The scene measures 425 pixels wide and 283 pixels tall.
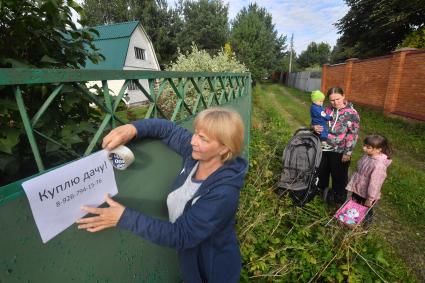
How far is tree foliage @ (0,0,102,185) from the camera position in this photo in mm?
1207

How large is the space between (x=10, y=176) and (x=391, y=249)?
4.05 metres

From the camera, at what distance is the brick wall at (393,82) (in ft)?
31.2

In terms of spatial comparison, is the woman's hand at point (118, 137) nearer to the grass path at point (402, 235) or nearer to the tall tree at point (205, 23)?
the grass path at point (402, 235)

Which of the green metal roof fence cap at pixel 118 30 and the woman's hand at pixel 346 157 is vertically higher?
the green metal roof fence cap at pixel 118 30

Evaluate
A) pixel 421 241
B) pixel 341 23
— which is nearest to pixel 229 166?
pixel 421 241

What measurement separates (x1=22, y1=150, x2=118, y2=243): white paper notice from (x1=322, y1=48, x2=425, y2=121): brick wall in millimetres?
10573

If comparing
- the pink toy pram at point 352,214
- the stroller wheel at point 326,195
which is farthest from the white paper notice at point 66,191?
the stroller wheel at point 326,195

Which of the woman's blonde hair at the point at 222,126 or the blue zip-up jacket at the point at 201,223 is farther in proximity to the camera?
the woman's blonde hair at the point at 222,126

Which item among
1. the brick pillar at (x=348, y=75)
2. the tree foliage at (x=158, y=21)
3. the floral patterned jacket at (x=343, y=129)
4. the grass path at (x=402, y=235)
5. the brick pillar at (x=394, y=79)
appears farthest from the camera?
the tree foliage at (x=158, y=21)

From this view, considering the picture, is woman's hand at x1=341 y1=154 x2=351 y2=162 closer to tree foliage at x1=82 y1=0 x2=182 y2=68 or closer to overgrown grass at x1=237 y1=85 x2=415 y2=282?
overgrown grass at x1=237 y1=85 x2=415 y2=282

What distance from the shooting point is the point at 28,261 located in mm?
1065

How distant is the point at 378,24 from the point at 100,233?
83.7 feet

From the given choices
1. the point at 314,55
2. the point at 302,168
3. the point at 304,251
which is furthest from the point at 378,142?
the point at 314,55

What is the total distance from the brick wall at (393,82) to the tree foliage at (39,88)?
1046 cm
